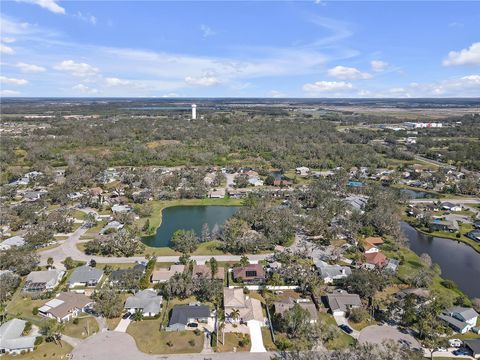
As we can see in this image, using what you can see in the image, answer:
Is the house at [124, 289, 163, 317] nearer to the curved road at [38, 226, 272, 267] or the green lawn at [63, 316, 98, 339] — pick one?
the green lawn at [63, 316, 98, 339]

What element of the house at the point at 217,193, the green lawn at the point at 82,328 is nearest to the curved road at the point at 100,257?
the green lawn at the point at 82,328

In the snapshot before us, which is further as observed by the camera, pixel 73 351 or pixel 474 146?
pixel 474 146

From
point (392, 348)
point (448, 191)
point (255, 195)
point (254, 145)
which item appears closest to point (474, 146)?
point (448, 191)

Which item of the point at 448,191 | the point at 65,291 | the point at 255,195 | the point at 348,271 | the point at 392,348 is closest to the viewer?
the point at 392,348

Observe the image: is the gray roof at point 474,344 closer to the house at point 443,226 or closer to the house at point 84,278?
the house at point 443,226

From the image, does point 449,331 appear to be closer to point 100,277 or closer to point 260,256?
point 260,256

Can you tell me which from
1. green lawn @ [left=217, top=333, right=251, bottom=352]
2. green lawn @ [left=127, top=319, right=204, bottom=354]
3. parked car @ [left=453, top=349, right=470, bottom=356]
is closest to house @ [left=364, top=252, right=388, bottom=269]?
parked car @ [left=453, top=349, right=470, bottom=356]
